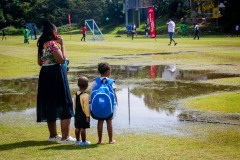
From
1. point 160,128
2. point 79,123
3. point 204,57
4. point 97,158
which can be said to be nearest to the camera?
point 97,158

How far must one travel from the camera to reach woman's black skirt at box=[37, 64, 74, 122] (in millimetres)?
6617

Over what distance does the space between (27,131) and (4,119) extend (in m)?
1.41

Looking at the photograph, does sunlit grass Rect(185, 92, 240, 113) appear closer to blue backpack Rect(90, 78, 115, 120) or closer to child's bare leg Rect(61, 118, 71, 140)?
blue backpack Rect(90, 78, 115, 120)

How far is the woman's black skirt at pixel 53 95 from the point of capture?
662 cm

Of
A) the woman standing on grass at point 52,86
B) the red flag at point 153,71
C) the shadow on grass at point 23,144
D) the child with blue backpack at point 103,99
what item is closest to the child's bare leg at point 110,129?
the child with blue backpack at point 103,99

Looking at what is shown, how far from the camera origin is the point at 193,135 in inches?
273

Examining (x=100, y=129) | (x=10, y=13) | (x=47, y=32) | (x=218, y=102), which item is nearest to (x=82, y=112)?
(x=100, y=129)

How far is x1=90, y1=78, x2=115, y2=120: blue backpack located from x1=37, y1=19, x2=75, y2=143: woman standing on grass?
23.4 inches

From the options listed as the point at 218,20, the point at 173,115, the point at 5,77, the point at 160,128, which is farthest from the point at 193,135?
the point at 218,20

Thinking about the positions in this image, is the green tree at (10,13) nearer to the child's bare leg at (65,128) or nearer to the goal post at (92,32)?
the goal post at (92,32)

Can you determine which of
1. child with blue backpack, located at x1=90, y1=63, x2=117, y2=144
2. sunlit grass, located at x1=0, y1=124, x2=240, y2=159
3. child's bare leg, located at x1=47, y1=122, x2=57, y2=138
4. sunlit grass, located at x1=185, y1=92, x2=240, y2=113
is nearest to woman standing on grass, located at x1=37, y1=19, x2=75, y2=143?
child's bare leg, located at x1=47, y1=122, x2=57, y2=138

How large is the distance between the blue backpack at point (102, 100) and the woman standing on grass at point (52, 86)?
1.95ft

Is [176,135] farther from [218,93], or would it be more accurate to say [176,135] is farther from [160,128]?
[218,93]

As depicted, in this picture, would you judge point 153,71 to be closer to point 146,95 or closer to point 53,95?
point 146,95
